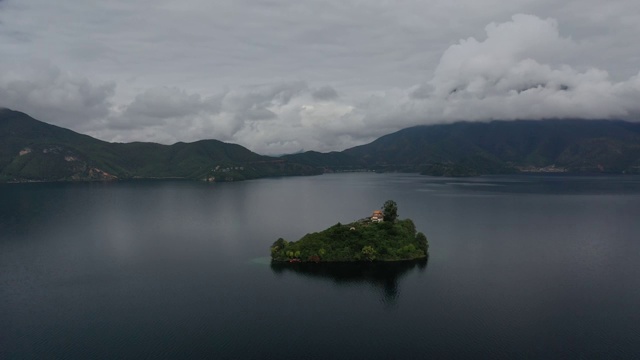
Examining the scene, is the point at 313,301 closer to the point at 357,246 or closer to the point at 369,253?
the point at 369,253

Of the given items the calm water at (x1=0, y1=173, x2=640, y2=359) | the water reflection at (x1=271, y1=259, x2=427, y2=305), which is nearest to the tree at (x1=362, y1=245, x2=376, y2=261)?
the water reflection at (x1=271, y1=259, x2=427, y2=305)

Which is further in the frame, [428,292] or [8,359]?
[428,292]

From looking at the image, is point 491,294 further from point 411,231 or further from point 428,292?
point 411,231

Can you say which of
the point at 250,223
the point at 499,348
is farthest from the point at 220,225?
the point at 499,348

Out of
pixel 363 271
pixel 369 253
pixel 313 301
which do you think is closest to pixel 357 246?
pixel 369 253

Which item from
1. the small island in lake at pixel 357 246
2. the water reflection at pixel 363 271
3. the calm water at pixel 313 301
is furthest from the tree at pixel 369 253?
the calm water at pixel 313 301

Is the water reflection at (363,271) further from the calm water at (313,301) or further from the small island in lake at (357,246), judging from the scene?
the small island in lake at (357,246)
